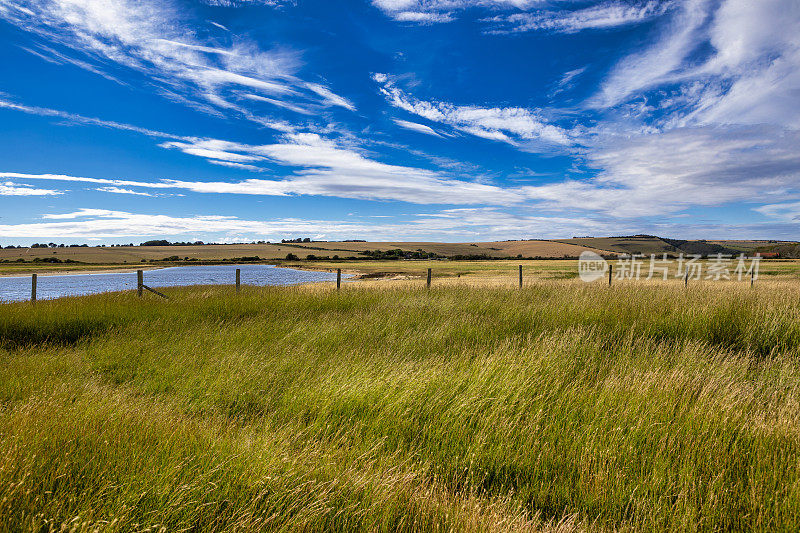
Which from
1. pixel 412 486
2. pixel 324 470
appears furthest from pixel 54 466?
pixel 412 486

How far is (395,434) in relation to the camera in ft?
13.2

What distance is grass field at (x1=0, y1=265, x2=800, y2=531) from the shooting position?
265 centimetres

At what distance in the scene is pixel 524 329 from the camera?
9.18 m

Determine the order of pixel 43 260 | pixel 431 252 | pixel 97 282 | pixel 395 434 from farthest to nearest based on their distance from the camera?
1. pixel 431 252
2. pixel 43 260
3. pixel 97 282
4. pixel 395 434

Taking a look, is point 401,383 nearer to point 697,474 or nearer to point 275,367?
point 275,367

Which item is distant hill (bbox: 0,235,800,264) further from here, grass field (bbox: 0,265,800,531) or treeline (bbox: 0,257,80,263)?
grass field (bbox: 0,265,800,531)

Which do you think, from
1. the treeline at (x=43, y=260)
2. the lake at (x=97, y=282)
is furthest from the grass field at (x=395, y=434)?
the treeline at (x=43, y=260)

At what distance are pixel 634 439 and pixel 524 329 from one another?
544 centimetres

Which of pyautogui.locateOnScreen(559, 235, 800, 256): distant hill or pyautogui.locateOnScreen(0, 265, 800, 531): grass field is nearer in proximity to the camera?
pyautogui.locateOnScreen(0, 265, 800, 531): grass field

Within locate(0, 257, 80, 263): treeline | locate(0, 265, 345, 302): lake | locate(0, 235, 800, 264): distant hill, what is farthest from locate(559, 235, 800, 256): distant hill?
locate(0, 257, 80, 263): treeline

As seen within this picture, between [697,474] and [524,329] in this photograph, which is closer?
[697,474]

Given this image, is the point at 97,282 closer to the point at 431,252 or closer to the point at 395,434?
the point at 395,434

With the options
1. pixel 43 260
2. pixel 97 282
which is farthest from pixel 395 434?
pixel 43 260

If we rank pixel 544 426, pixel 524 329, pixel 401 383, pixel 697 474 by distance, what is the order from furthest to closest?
pixel 524 329 < pixel 401 383 < pixel 544 426 < pixel 697 474
